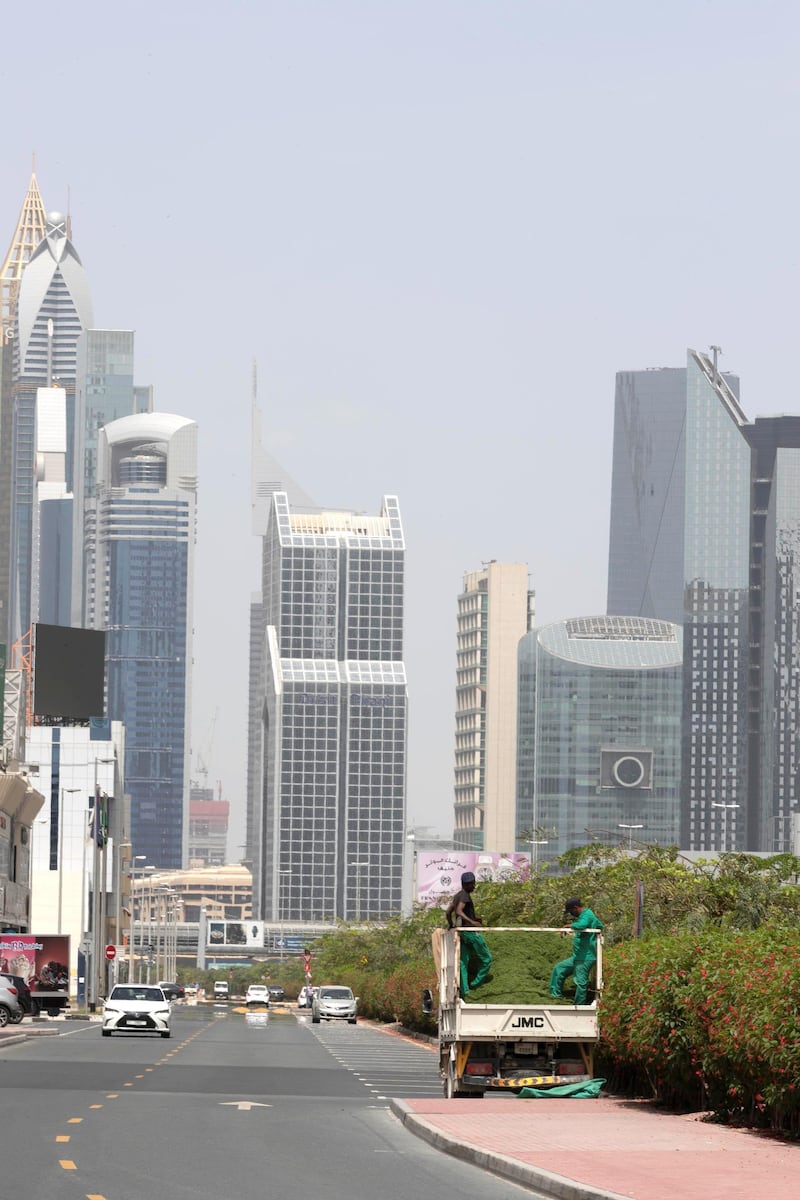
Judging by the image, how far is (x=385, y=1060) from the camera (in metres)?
44.8

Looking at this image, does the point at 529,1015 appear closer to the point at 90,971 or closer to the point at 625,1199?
the point at 625,1199

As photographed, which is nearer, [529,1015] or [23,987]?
[529,1015]

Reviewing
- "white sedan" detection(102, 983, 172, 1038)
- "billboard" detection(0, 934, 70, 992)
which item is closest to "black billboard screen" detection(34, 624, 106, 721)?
"billboard" detection(0, 934, 70, 992)

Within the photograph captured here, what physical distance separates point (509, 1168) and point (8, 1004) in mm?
44146

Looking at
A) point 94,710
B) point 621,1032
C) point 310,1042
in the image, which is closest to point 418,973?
point 310,1042

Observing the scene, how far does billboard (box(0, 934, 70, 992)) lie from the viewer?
279 feet

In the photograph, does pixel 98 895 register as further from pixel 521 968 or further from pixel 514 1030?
pixel 514 1030

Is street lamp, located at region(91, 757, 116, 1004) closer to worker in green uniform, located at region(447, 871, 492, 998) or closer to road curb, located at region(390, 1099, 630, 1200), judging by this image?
worker in green uniform, located at region(447, 871, 492, 998)

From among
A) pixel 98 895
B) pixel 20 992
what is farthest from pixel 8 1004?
pixel 98 895

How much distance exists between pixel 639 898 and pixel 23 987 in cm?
4223

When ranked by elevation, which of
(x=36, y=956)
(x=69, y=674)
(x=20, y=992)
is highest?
(x=69, y=674)

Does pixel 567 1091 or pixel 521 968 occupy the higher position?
pixel 521 968

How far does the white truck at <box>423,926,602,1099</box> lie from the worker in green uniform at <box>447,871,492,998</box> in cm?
9

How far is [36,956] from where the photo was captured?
284ft
